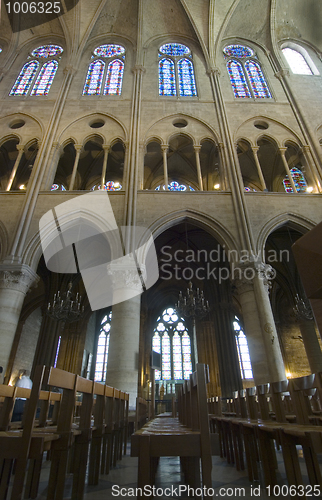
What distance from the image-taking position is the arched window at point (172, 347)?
1802 centimetres

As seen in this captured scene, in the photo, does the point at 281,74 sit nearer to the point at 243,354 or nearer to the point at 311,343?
the point at 311,343

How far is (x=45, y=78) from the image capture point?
1598 cm

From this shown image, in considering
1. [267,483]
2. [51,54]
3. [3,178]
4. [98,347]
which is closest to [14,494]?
[267,483]

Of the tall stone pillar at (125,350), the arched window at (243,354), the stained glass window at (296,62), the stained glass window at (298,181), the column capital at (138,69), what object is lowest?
the tall stone pillar at (125,350)

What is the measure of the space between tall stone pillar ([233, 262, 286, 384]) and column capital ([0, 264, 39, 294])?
6.81m

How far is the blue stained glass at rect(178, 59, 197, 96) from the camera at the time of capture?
15.6 m

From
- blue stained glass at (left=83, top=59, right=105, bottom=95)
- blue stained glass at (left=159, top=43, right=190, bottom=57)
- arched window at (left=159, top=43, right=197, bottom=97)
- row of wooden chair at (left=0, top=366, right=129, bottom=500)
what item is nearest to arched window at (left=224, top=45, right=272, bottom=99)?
arched window at (left=159, top=43, right=197, bottom=97)

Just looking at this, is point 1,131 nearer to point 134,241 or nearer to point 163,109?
point 163,109

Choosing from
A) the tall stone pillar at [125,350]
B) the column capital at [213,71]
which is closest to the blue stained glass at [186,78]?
the column capital at [213,71]

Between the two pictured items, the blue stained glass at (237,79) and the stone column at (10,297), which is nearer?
the stone column at (10,297)

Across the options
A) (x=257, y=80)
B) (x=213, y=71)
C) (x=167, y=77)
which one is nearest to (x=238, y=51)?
(x=257, y=80)

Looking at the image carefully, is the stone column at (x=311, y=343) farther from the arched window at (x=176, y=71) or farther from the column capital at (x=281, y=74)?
the arched window at (x=176, y=71)

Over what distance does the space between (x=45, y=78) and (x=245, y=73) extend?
11124 millimetres

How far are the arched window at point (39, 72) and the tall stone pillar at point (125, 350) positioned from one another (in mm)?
12433
